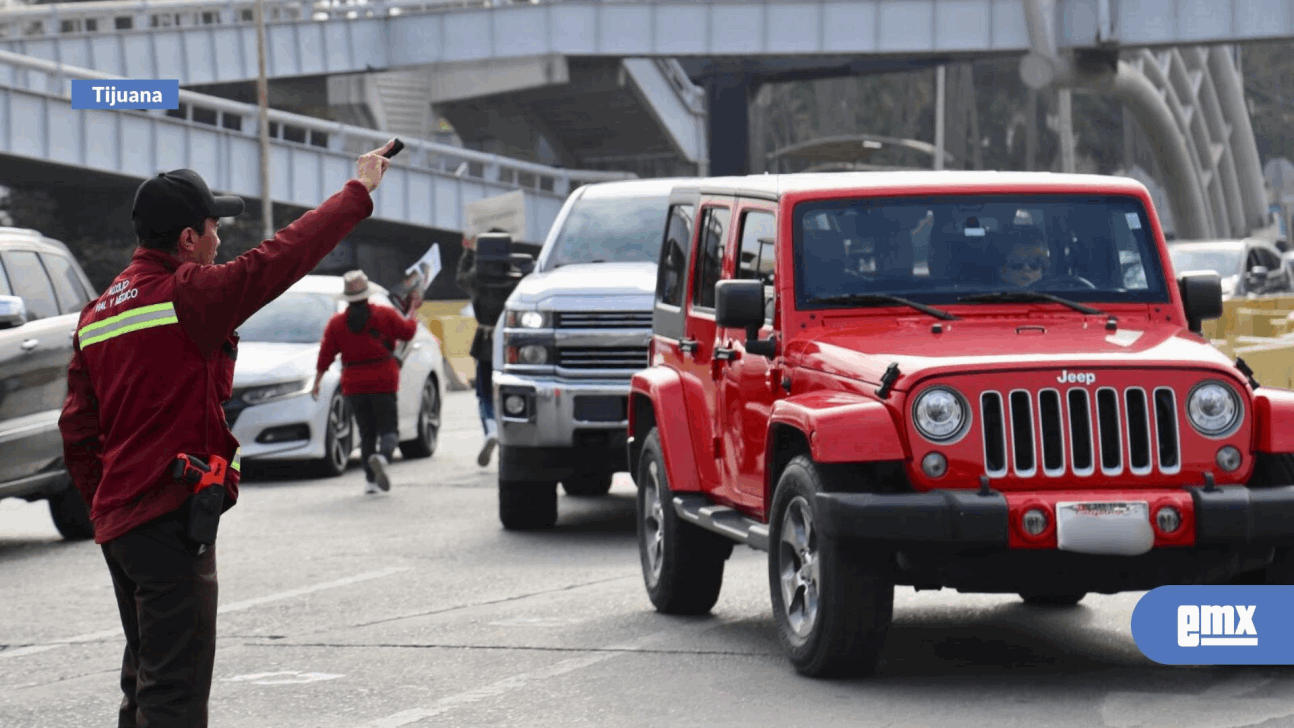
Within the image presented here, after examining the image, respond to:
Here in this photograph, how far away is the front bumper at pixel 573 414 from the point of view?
43.7 feet

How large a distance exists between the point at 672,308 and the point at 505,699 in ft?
9.39

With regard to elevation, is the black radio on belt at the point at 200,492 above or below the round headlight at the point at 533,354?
above

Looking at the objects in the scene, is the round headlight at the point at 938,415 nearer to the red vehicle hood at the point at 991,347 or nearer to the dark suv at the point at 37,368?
the red vehicle hood at the point at 991,347

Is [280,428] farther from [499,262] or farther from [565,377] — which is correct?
[565,377]

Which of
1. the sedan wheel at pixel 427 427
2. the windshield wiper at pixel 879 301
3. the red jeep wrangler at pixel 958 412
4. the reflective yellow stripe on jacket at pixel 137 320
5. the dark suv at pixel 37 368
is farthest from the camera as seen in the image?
the sedan wheel at pixel 427 427

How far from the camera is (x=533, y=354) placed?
13.7 metres

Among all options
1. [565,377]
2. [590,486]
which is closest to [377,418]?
[590,486]

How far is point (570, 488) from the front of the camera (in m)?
16.5

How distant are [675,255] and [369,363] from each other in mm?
6332

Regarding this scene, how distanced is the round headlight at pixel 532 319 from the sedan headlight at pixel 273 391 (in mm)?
4570

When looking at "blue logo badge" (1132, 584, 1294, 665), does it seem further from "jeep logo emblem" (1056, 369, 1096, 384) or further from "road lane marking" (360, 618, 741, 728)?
"road lane marking" (360, 618, 741, 728)

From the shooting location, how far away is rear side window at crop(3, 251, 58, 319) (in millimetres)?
13312

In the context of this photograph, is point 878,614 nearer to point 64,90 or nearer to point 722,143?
point 64,90

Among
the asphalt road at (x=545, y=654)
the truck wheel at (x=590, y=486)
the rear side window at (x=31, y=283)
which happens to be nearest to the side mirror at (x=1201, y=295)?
the asphalt road at (x=545, y=654)
